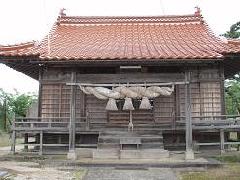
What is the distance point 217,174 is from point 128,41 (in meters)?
8.62

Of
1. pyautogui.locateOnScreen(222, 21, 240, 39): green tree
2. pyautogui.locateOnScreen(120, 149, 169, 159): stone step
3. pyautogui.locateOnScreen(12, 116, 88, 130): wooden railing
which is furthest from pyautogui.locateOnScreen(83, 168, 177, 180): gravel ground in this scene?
pyautogui.locateOnScreen(222, 21, 240, 39): green tree

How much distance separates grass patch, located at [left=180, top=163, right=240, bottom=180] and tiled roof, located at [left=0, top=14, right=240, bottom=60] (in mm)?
4017

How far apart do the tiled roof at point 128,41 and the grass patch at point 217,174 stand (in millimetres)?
4017

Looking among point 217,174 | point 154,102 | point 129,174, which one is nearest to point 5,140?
point 154,102

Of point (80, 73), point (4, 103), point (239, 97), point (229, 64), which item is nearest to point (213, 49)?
point (229, 64)

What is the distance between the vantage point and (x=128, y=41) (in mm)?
16672

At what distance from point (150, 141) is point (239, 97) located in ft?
49.5

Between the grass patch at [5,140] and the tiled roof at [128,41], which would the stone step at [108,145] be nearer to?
the tiled roof at [128,41]

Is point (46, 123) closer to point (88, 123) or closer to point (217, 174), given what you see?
point (88, 123)

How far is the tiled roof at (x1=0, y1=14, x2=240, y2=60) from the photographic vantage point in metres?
13.2

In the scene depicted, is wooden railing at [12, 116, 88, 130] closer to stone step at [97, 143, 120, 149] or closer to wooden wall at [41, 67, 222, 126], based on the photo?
wooden wall at [41, 67, 222, 126]

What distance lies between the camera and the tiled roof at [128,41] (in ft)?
43.3

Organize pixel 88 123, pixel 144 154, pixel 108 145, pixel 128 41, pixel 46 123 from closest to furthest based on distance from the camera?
pixel 144 154, pixel 108 145, pixel 46 123, pixel 88 123, pixel 128 41

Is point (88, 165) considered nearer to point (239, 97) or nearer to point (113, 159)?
point (113, 159)
